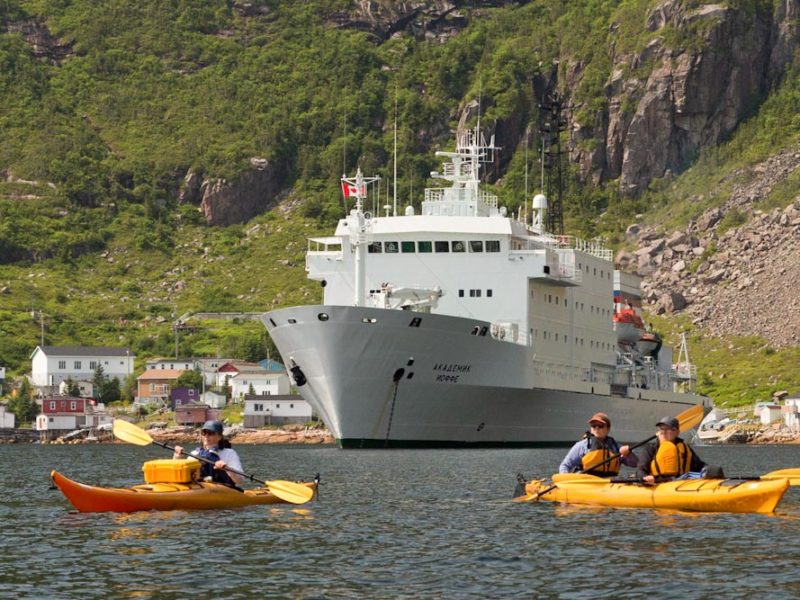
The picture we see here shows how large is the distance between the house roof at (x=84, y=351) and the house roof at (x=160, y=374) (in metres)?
4.63

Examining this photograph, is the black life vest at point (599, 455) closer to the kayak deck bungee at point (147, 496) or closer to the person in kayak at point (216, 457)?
the person in kayak at point (216, 457)

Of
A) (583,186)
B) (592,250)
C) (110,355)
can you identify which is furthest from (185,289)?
(592,250)

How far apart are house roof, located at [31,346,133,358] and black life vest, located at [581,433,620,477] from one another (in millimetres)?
101446

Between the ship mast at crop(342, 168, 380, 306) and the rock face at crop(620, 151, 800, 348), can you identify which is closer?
the ship mast at crop(342, 168, 380, 306)

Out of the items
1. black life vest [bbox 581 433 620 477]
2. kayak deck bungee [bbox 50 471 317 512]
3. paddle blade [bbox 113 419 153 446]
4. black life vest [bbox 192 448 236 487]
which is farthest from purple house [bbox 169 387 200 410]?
black life vest [bbox 581 433 620 477]

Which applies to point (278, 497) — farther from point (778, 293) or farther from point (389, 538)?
point (778, 293)

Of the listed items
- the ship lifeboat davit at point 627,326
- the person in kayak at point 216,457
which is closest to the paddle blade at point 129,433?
the person in kayak at point 216,457

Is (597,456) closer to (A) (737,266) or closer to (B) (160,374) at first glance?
(B) (160,374)

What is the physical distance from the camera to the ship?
6806cm

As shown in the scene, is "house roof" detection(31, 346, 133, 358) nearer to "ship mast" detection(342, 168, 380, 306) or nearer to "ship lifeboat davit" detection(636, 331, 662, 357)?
"ship lifeboat davit" detection(636, 331, 662, 357)

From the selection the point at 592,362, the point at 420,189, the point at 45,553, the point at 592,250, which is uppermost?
the point at 420,189

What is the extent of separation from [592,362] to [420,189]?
107 meters

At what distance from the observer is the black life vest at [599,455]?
3722 centimetres

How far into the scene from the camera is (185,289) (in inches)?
6580
